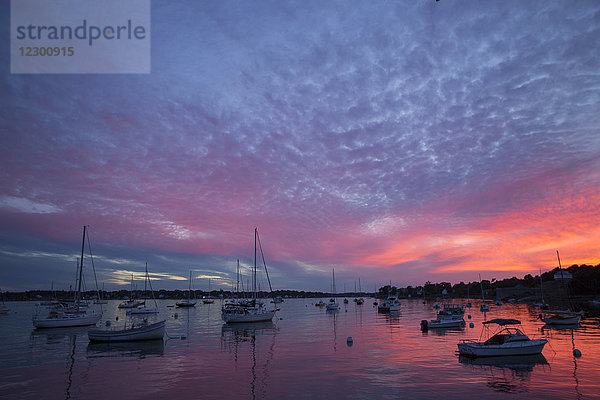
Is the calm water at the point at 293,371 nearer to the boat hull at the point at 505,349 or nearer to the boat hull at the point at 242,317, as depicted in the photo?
the boat hull at the point at 505,349

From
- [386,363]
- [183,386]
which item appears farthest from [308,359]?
[183,386]

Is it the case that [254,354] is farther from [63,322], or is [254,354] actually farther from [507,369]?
[63,322]

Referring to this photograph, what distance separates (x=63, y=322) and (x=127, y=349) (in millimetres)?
41251

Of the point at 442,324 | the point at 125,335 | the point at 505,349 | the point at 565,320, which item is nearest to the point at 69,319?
the point at 125,335

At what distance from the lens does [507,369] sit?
32188mm

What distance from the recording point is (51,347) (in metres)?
48.5

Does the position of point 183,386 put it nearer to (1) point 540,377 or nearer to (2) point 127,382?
(2) point 127,382

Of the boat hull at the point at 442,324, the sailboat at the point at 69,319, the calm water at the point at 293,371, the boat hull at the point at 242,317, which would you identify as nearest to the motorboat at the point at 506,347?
the calm water at the point at 293,371

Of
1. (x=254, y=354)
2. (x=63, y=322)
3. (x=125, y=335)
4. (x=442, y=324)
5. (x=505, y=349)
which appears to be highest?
(x=125, y=335)

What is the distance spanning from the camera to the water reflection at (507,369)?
2672 cm

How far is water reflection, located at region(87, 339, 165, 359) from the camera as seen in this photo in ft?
137

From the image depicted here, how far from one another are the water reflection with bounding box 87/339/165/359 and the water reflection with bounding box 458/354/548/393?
113 feet

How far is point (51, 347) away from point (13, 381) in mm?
22183

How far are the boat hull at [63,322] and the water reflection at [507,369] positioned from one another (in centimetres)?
7735
